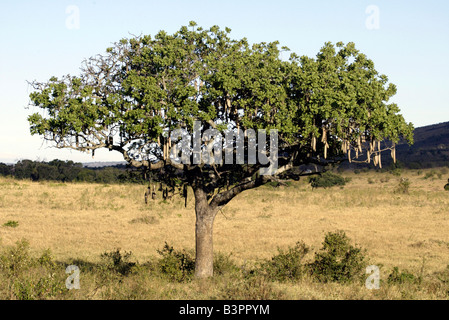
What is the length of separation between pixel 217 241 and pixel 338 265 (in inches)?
469

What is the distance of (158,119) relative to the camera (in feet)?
44.7

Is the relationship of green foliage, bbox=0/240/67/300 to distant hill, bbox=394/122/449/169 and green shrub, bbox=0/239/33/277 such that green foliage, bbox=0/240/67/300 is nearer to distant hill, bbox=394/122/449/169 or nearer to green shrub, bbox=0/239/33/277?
green shrub, bbox=0/239/33/277

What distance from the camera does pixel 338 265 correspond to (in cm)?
1620

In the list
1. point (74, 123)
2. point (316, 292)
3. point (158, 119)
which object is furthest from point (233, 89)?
point (316, 292)

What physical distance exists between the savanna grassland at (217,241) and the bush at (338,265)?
0.31 meters

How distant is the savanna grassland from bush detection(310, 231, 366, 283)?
0.31 m

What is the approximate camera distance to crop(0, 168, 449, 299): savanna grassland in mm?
13633

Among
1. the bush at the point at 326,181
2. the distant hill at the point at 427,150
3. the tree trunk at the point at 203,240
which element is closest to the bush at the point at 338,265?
the tree trunk at the point at 203,240

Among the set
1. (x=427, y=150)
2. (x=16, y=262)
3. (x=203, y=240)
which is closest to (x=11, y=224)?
(x=16, y=262)

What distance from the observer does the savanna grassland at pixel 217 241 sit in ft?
44.7

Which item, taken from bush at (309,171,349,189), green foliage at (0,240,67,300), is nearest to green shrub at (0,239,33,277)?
green foliage at (0,240,67,300)

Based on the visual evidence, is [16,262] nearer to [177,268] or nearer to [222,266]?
[177,268]
